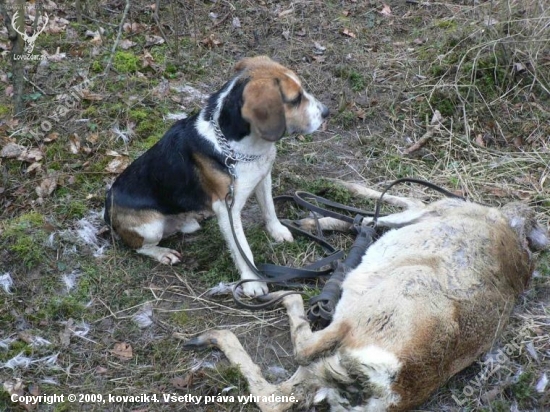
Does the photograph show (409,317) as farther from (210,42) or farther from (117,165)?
(210,42)

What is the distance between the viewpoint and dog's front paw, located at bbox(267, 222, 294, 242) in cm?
529

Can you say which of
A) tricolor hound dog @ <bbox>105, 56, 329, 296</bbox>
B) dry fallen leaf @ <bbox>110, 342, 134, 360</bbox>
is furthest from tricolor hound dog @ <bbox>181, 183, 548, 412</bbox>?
tricolor hound dog @ <bbox>105, 56, 329, 296</bbox>

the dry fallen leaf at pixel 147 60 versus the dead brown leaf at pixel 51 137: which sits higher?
the dry fallen leaf at pixel 147 60

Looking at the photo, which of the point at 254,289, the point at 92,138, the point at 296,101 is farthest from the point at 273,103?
the point at 92,138

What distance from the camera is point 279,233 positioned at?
5.31m

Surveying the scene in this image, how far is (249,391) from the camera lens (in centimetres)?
396

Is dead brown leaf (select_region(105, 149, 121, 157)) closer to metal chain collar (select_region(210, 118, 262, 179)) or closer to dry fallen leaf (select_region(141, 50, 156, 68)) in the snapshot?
dry fallen leaf (select_region(141, 50, 156, 68))

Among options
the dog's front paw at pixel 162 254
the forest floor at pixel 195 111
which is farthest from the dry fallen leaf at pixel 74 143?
the dog's front paw at pixel 162 254

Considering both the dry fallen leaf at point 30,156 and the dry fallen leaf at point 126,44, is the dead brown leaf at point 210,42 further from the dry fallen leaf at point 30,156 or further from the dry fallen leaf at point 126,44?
the dry fallen leaf at point 30,156

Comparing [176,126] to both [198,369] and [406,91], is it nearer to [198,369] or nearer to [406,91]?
[198,369]

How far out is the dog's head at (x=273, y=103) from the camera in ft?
14.3

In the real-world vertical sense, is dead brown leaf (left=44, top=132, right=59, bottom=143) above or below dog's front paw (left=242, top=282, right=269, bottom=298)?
below

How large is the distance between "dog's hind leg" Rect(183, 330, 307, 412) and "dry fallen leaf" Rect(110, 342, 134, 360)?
0.35 metres

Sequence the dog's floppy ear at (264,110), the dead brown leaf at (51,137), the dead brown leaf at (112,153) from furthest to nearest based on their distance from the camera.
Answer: the dead brown leaf at (51,137) < the dead brown leaf at (112,153) < the dog's floppy ear at (264,110)
